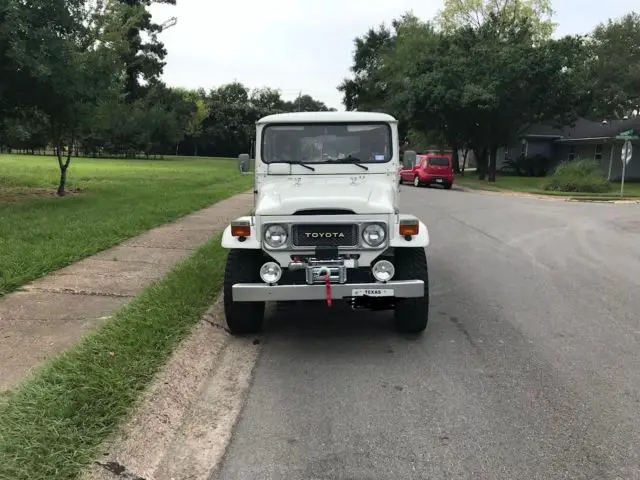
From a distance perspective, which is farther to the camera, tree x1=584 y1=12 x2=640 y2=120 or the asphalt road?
tree x1=584 y1=12 x2=640 y2=120

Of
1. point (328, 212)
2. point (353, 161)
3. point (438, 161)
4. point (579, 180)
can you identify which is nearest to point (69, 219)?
point (353, 161)

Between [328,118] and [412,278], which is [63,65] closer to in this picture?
[328,118]

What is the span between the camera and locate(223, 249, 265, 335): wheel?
5297 mm

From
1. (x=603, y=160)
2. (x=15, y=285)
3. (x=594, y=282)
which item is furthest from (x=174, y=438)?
(x=603, y=160)

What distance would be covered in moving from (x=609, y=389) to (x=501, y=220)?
11070 millimetres

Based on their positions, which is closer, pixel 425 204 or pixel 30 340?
pixel 30 340

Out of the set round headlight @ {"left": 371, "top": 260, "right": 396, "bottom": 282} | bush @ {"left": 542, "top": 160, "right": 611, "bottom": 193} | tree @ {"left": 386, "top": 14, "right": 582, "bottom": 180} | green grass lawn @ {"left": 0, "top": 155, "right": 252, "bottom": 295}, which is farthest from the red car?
round headlight @ {"left": 371, "top": 260, "right": 396, "bottom": 282}

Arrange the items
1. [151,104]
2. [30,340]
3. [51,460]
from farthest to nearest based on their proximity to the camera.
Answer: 1. [151,104]
2. [30,340]
3. [51,460]

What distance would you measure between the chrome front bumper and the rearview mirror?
89.8 inches

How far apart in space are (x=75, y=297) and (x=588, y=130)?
42861 mm

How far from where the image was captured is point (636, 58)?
1863 inches

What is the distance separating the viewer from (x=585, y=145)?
40906mm

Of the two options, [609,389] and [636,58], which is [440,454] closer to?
[609,389]

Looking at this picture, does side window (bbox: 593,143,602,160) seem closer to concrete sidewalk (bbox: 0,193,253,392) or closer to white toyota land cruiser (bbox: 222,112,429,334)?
concrete sidewalk (bbox: 0,193,253,392)
